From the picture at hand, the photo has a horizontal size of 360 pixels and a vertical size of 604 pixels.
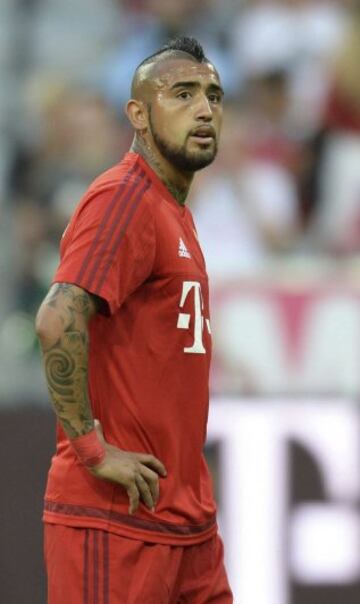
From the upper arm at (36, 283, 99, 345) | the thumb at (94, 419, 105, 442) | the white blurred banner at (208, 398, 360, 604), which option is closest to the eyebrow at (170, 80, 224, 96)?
the upper arm at (36, 283, 99, 345)

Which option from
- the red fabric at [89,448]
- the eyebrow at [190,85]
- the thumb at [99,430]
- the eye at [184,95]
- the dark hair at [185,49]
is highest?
the dark hair at [185,49]

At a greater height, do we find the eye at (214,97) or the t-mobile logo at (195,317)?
the eye at (214,97)

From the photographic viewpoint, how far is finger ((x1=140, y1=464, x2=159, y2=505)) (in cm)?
316

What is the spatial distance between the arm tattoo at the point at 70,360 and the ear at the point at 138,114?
53 centimetres

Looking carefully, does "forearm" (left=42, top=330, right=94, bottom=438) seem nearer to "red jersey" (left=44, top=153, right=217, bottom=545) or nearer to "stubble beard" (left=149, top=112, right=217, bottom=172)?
"red jersey" (left=44, top=153, right=217, bottom=545)

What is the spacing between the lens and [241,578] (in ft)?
15.9

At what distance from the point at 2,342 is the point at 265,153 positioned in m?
1.68

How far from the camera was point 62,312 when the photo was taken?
3.00 meters

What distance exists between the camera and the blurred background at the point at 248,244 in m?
4.89

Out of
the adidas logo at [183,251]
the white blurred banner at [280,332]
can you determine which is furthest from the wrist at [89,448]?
the white blurred banner at [280,332]

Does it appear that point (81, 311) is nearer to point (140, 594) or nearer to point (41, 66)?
point (140, 594)

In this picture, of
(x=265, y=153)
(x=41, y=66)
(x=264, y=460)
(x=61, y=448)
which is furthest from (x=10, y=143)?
(x=61, y=448)

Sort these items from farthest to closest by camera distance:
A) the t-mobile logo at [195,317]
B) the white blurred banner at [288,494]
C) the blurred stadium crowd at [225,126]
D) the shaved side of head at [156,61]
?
the blurred stadium crowd at [225,126] → the white blurred banner at [288,494] → the shaved side of head at [156,61] → the t-mobile logo at [195,317]

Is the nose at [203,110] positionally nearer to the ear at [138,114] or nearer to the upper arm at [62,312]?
the ear at [138,114]
